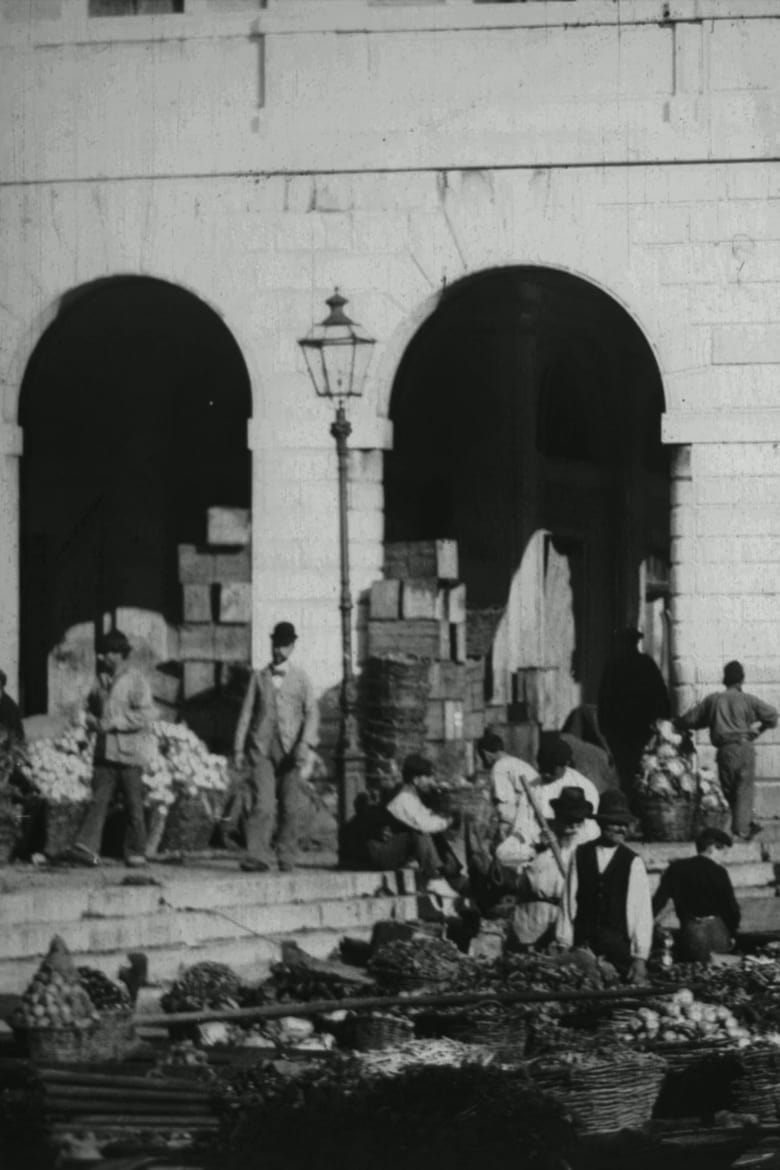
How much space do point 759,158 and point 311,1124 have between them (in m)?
14.1

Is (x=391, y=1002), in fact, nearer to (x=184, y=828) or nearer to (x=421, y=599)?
(x=184, y=828)

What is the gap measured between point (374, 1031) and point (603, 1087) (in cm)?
143

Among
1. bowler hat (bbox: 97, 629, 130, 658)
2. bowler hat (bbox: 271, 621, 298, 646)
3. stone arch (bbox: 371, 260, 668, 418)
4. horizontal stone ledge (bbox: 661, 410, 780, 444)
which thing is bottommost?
bowler hat (bbox: 97, 629, 130, 658)

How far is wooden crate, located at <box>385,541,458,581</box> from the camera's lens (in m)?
27.1

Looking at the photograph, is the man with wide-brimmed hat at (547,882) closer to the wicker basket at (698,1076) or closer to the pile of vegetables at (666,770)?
the wicker basket at (698,1076)

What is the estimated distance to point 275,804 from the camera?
22.9m

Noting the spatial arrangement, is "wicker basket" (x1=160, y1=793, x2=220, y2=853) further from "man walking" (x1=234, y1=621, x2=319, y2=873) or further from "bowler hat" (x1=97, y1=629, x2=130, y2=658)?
"bowler hat" (x1=97, y1=629, x2=130, y2=658)

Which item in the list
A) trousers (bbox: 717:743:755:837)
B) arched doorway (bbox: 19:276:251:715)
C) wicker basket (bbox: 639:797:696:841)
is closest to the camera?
wicker basket (bbox: 639:797:696:841)

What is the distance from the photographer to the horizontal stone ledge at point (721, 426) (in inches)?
1053

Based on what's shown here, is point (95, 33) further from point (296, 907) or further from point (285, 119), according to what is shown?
point (296, 907)

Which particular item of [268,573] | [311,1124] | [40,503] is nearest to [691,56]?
[268,573]

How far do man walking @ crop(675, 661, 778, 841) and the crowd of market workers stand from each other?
0.01 meters

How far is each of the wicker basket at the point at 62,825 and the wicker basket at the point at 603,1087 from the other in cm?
640

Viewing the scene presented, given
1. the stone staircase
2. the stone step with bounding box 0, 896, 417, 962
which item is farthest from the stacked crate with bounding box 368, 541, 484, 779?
the stone step with bounding box 0, 896, 417, 962
